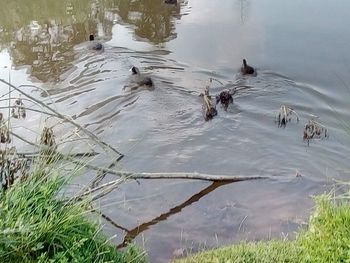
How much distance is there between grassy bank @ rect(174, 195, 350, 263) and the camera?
4754 millimetres

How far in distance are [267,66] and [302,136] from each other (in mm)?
2982

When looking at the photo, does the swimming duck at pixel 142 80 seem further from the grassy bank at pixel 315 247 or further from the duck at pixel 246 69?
the grassy bank at pixel 315 247

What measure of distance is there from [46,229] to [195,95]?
22.1 ft

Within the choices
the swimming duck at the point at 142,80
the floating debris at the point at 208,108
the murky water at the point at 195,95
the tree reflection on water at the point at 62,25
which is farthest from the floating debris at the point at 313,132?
the tree reflection on water at the point at 62,25

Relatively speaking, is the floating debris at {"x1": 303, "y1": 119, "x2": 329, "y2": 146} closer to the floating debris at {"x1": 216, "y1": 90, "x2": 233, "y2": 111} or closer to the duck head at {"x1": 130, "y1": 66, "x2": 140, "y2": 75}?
the floating debris at {"x1": 216, "y1": 90, "x2": 233, "y2": 111}

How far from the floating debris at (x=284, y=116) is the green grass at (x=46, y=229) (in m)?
5.18

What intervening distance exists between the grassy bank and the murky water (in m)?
1.46

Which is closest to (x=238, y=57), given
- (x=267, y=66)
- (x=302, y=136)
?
(x=267, y=66)

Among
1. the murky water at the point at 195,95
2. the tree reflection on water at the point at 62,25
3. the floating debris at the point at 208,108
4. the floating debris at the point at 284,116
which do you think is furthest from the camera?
the tree reflection on water at the point at 62,25

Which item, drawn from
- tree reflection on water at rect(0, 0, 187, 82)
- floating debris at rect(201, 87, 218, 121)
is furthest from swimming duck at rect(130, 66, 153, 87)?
tree reflection on water at rect(0, 0, 187, 82)

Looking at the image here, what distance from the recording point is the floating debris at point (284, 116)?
9.90m

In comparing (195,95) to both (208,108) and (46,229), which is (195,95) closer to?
(208,108)

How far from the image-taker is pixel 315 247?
492 centimetres

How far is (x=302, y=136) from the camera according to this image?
956cm
